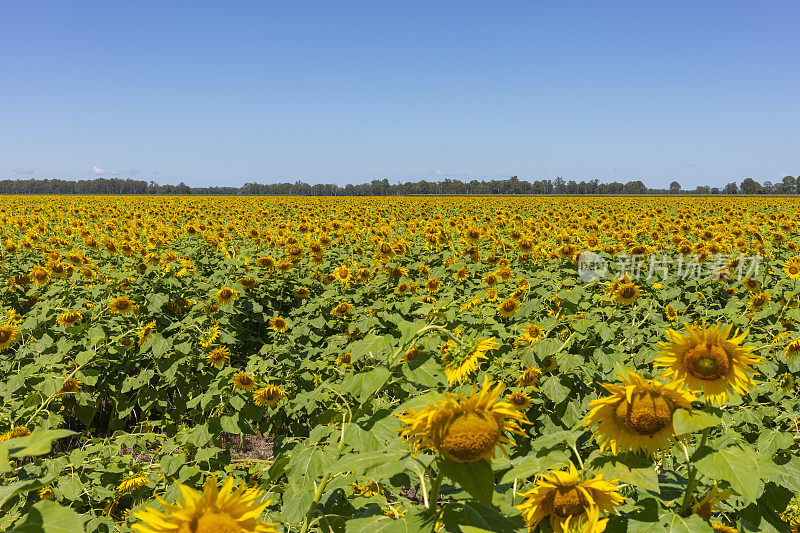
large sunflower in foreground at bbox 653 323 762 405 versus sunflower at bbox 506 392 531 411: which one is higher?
large sunflower in foreground at bbox 653 323 762 405

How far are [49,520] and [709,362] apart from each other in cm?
181

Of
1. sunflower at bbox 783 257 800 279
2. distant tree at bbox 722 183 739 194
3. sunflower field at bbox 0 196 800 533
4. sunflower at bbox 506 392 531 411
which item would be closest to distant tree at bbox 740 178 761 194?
distant tree at bbox 722 183 739 194

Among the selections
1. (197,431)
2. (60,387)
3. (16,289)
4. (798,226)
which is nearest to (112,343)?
(60,387)

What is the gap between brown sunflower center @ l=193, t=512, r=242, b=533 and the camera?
1.00 meters

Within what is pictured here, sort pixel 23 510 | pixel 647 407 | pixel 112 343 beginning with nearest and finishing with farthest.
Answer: pixel 647 407
pixel 23 510
pixel 112 343

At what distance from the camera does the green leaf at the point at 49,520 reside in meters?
0.78

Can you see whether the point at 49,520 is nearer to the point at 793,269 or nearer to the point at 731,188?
the point at 793,269

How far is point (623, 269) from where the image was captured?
719 centimetres

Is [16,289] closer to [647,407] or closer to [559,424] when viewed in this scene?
[559,424]

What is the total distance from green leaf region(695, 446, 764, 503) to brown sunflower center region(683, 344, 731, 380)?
233 millimetres

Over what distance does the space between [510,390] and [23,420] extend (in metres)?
4.42

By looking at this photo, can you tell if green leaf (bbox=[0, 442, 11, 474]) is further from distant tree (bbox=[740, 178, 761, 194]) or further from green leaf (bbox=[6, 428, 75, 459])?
distant tree (bbox=[740, 178, 761, 194])

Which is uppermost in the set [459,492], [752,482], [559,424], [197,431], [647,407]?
[647,407]

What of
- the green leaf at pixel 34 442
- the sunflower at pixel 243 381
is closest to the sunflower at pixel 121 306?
the sunflower at pixel 243 381
